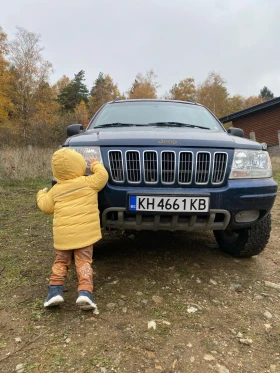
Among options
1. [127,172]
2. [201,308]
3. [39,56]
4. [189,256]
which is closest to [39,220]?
[189,256]

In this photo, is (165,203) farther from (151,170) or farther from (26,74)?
(26,74)

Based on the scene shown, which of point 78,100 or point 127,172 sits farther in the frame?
point 78,100

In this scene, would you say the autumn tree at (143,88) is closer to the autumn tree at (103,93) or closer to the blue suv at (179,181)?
the autumn tree at (103,93)

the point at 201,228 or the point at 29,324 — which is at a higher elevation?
the point at 201,228

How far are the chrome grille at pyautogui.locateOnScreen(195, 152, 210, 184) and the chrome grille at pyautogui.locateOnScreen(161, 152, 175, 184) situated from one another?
6.9 inches

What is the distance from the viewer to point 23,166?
912 cm

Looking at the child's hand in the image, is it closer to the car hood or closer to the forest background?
the car hood

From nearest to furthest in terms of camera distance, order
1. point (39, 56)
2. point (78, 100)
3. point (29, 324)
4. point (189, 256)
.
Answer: point (29, 324) < point (189, 256) < point (39, 56) < point (78, 100)

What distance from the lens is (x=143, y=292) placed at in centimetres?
238

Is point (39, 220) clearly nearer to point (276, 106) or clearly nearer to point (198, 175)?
point (198, 175)

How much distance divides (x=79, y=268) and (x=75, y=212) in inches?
15.3

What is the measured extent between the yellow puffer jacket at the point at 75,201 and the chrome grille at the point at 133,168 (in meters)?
0.17

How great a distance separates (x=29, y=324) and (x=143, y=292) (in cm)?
81

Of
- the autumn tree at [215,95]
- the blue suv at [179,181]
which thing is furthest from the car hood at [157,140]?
the autumn tree at [215,95]
